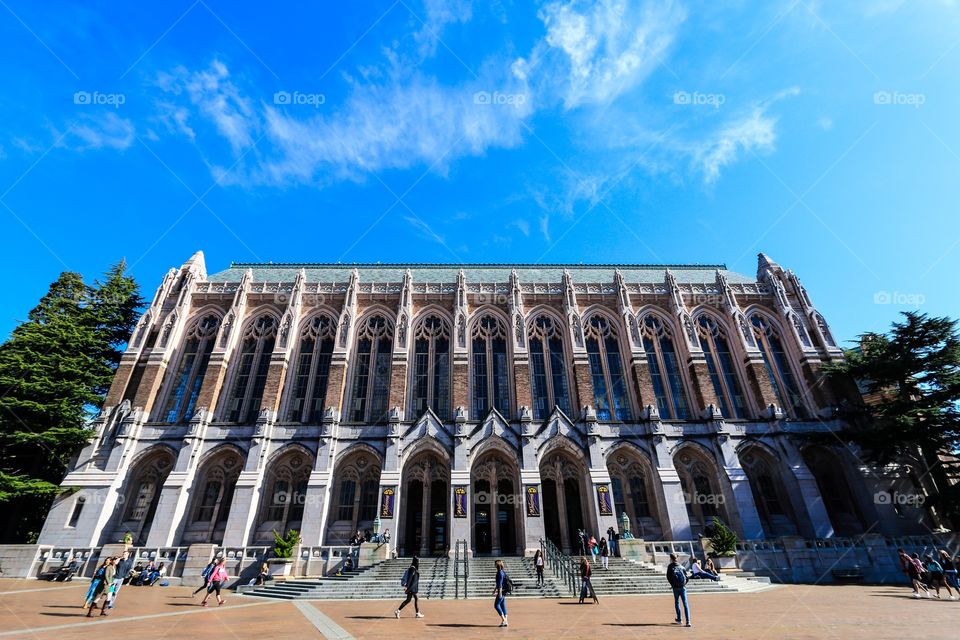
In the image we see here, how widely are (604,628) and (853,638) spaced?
15.4 feet

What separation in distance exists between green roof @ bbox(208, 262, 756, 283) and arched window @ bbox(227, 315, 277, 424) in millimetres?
7240

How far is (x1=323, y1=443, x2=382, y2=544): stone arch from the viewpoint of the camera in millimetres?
25750

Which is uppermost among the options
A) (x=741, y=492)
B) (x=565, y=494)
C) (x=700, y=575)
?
(x=565, y=494)

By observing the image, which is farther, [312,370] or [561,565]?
[312,370]

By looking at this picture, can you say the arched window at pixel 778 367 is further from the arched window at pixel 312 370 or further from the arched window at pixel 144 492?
the arched window at pixel 144 492

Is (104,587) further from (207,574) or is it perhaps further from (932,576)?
(932,576)

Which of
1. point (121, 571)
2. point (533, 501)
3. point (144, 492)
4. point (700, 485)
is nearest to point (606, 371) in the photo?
point (700, 485)

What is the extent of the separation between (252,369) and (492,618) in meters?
25.6

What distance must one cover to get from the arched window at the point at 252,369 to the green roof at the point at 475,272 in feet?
23.8

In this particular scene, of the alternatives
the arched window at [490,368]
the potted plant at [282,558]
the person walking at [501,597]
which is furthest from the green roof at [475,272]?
the person walking at [501,597]

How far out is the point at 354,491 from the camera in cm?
2681

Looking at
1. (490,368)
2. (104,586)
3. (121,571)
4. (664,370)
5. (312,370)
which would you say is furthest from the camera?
(664,370)

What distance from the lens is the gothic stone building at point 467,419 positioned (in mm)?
25047

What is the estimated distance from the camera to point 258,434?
2655 cm
